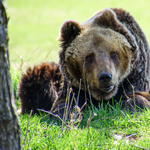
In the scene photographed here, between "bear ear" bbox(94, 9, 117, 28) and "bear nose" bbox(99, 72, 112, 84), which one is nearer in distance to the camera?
"bear nose" bbox(99, 72, 112, 84)

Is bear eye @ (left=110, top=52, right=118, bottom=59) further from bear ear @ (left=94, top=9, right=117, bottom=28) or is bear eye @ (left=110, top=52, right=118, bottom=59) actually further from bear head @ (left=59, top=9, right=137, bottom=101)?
bear ear @ (left=94, top=9, right=117, bottom=28)

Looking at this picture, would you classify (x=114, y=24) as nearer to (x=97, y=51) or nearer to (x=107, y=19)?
(x=107, y=19)

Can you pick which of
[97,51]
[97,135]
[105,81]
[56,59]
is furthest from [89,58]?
[56,59]

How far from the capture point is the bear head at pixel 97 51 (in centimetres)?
460

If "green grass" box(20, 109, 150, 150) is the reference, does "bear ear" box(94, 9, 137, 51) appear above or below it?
above

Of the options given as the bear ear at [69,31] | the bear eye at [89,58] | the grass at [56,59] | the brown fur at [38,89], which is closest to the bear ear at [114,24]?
the bear ear at [69,31]

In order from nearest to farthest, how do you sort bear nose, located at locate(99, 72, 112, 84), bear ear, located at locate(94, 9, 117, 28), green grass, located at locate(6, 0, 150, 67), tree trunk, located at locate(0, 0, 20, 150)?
tree trunk, located at locate(0, 0, 20, 150) → bear nose, located at locate(99, 72, 112, 84) → bear ear, located at locate(94, 9, 117, 28) → green grass, located at locate(6, 0, 150, 67)

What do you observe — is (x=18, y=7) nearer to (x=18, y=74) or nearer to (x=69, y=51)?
(x=18, y=74)

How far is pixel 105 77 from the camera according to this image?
4.24 metres

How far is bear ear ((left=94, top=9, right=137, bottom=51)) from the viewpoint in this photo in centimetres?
489

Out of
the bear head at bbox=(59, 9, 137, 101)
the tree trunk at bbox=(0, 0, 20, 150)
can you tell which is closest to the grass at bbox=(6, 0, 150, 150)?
the tree trunk at bbox=(0, 0, 20, 150)

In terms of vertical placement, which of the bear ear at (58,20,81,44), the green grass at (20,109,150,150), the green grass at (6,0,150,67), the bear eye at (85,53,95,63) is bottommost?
the green grass at (20,109,150,150)

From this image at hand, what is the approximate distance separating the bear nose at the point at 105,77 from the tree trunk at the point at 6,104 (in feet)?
6.44

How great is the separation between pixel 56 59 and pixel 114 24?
4.76 m
